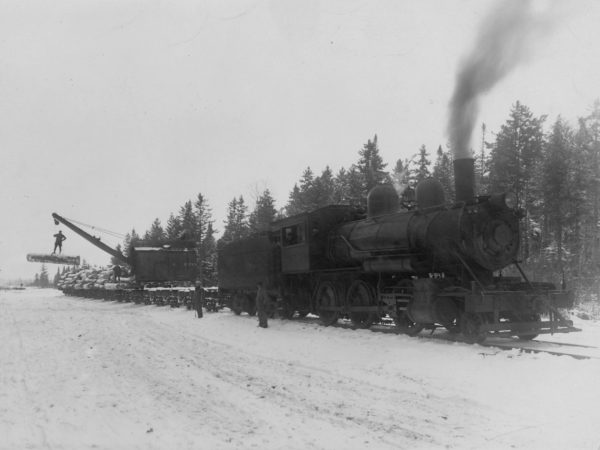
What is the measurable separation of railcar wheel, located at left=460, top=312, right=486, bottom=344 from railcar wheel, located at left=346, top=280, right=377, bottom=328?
3.05m

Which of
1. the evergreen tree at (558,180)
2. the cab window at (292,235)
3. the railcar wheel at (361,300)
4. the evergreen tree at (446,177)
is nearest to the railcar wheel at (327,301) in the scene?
the railcar wheel at (361,300)

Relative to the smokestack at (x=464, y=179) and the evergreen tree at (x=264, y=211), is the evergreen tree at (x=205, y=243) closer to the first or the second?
the evergreen tree at (x=264, y=211)

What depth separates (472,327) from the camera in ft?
34.1

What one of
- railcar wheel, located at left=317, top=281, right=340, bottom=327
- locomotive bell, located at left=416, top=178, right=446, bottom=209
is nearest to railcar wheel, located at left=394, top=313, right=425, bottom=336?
railcar wheel, located at left=317, top=281, right=340, bottom=327

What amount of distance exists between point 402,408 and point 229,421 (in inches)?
77.3

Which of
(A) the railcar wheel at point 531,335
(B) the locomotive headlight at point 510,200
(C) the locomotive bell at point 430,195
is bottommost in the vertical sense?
(A) the railcar wheel at point 531,335

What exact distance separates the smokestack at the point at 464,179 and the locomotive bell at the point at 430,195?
120 centimetres

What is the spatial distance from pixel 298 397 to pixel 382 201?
27.6 ft

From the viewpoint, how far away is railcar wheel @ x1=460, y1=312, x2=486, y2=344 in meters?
10.1

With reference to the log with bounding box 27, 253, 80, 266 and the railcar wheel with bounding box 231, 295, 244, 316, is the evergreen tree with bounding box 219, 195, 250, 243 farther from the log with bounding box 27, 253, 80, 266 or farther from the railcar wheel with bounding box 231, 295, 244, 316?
the railcar wheel with bounding box 231, 295, 244, 316

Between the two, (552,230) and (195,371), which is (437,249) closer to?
(195,371)

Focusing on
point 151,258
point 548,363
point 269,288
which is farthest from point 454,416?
point 151,258

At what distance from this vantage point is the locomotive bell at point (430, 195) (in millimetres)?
12320

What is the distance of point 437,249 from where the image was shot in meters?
11.1
